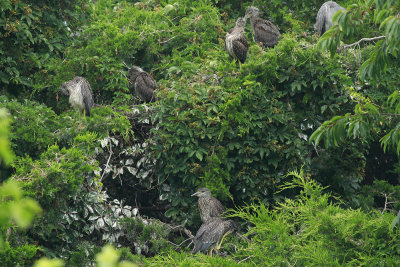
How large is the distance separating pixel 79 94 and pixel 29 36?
1540mm

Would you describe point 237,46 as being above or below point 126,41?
below

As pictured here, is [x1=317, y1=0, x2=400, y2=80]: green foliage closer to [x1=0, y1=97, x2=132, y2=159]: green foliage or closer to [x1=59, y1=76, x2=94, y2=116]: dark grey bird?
[x1=0, y1=97, x2=132, y2=159]: green foliage

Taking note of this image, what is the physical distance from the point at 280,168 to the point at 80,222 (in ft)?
9.64

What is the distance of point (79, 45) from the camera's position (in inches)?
383

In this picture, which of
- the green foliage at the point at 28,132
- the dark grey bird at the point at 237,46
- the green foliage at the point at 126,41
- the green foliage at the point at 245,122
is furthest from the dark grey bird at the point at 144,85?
the green foliage at the point at 28,132

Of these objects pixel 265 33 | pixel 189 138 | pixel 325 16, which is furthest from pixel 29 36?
pixel 325 16

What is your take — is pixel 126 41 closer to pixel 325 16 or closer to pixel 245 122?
pixel 245 122

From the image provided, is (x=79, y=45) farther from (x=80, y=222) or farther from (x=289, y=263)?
(x=289, y=263)

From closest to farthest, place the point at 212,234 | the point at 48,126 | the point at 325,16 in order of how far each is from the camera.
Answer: the point at 212,234 < the point at 48,126 < the point at 325,16

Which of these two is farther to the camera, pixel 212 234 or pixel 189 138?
pixel 189 138

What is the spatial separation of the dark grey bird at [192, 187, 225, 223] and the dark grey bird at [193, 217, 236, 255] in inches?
8.8

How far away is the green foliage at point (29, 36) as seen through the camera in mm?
8594

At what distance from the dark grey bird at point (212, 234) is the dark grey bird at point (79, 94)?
2.72 meters

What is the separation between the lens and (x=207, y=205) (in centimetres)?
707
